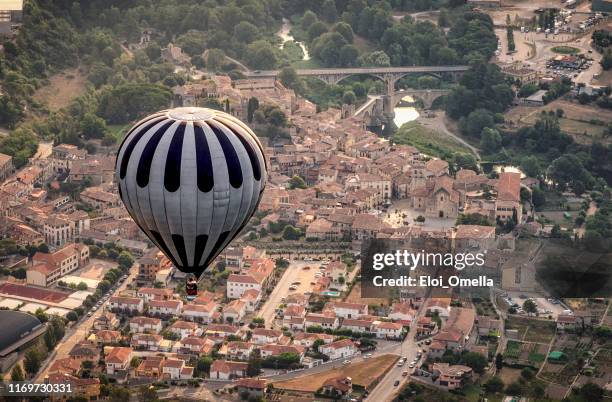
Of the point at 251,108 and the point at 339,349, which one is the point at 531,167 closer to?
the point at 251,108

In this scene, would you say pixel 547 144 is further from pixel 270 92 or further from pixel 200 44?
pixel 200 44

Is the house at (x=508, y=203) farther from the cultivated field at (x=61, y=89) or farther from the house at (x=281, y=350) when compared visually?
the cultivated field at (x=61, y=89)

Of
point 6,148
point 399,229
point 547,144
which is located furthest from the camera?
point 547,144

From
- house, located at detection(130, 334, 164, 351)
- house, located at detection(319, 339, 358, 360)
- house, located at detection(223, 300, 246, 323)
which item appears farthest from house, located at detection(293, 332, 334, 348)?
house, located at detection(130, 334, 164, 351)

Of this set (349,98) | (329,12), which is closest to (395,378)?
(349,98)

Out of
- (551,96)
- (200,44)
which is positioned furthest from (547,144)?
(200,44)

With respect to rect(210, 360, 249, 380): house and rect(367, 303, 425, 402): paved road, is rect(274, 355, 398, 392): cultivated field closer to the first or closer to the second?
rect(367, 303, 425, 402): paved road
